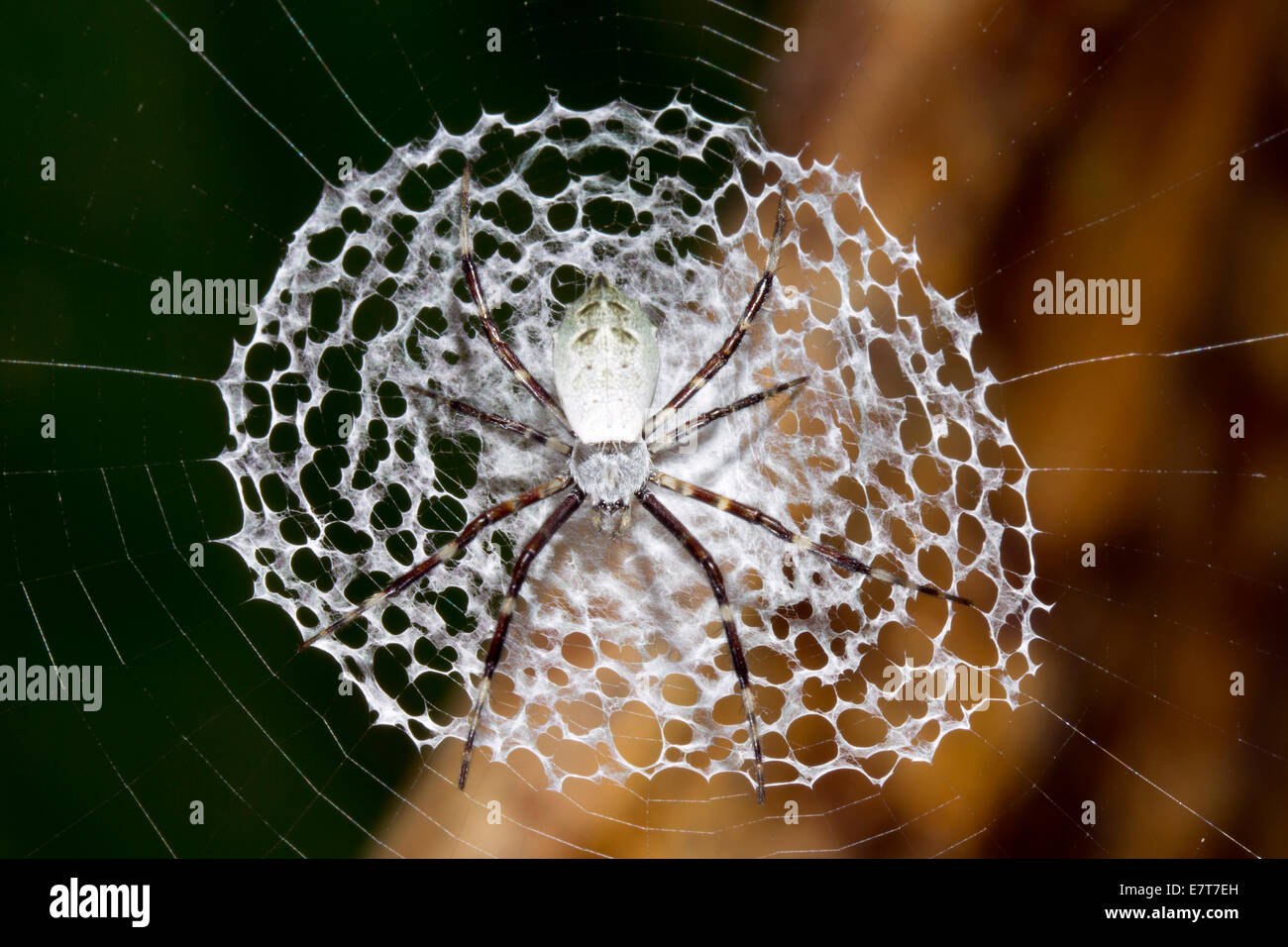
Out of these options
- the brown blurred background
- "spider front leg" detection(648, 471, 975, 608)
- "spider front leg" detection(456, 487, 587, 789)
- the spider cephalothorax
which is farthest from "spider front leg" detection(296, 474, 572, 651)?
the brown blurred background

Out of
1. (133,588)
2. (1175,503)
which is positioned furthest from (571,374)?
(1175,503)

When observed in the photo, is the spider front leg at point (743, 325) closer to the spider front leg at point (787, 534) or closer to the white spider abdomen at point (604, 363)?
the white spider abdomen at point (604, 363)

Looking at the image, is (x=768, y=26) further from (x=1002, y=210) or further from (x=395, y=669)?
(x=395, y=669)

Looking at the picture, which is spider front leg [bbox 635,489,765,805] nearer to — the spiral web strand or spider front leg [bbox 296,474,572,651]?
the spiral web strand

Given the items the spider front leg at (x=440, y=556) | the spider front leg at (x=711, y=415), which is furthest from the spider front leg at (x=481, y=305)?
the spider front leg at (x=711, y=415)

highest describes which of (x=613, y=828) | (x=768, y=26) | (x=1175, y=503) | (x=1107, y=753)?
(x=768, y=26)

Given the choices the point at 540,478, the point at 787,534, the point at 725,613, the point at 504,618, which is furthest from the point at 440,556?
the point at 787,534

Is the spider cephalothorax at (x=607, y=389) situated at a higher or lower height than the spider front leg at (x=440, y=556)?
higher
